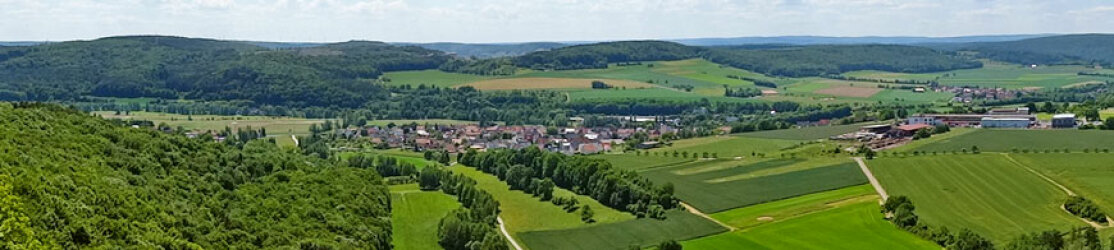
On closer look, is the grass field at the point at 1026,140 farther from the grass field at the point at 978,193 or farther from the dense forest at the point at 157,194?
the dense forest at the point at 157,194

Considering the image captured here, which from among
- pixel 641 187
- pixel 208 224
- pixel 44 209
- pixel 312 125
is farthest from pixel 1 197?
pixel 312 125

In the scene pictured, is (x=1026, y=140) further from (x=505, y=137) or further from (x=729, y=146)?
(x=505, y=137)

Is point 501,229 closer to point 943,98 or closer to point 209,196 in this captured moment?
point 209,196

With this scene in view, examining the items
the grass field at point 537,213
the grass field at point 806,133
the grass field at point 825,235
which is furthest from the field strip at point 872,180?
the grass field at point 806,133

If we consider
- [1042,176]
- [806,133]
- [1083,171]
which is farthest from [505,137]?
[1083,171]

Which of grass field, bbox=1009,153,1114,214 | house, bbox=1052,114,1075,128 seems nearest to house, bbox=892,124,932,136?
house, bbox=1052,114,1075,128

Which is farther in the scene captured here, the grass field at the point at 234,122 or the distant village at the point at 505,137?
the grass field at the point at 234,122

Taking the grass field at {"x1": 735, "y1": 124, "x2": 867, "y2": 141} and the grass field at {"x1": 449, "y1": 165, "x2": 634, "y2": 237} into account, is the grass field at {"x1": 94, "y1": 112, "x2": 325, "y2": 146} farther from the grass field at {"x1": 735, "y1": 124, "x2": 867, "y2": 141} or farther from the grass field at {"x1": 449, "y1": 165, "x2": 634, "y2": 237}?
the grass field at {"x1": 735, "y1": 124, "x2": 867, "y2": 141}
